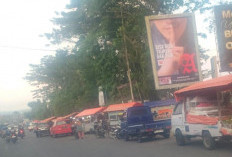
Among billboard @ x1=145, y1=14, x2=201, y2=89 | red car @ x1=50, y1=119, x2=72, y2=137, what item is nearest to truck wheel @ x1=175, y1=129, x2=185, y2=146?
billboard @ x1=145, y1=14, x2=201, y2=89

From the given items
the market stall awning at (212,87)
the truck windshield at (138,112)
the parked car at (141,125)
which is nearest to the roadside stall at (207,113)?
the market stall awning at (212,87)

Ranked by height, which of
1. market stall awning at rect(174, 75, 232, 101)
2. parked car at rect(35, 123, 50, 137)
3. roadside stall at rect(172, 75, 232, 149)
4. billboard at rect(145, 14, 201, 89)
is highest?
billboard at rect(145, 14, 201, 89)

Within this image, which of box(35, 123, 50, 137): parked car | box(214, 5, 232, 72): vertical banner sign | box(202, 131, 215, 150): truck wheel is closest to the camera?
box(202, 131, 215, 150): truck wheel

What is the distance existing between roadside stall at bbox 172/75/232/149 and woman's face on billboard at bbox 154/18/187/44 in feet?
12.4

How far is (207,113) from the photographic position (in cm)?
1417

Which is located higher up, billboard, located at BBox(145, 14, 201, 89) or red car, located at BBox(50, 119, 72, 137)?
billboard, located at BBox(145, 14, 201, 89)

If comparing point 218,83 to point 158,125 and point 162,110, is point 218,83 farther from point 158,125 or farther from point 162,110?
point 162,110

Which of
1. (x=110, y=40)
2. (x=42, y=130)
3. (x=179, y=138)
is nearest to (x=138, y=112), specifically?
(x=179, y=138)

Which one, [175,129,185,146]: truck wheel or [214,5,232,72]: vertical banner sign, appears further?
[214,5,232,72]: vertical banner sign

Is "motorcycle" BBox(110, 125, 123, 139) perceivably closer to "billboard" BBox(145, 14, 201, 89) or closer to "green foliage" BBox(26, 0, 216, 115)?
"billboard" BBox(145, 14, 201, 89)

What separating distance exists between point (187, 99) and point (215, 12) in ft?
14.2

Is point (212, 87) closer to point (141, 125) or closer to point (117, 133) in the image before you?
point (141, 125)

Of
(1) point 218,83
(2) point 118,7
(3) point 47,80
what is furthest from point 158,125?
(3) point 47,80

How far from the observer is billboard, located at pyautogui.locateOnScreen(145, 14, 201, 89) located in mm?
19141
